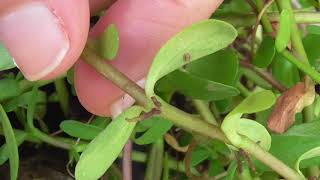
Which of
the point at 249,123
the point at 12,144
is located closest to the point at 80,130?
the point at 12,144

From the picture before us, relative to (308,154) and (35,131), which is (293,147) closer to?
(308,154)

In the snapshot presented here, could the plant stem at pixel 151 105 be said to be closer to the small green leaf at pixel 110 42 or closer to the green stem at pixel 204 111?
the small green leaf at pixel 110 42

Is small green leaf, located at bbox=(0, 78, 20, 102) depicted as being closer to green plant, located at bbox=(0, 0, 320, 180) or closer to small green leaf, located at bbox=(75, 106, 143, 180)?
green plant, located at bbox=(0, 0, 320, 180)

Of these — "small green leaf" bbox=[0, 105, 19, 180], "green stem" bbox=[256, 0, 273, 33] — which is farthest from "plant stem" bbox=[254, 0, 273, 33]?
"small green leaf" bbox=[0, 105, 19, 180]

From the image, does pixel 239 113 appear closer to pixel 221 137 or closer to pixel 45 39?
pixel 221 137

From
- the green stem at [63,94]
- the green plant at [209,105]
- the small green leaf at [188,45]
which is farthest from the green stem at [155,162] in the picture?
the small green leaf at [188,45]

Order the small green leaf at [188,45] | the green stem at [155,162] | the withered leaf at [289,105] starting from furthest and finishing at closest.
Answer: the green stem at [155,162], the withered leaf at [289,105], the small green leaf at [188,45]

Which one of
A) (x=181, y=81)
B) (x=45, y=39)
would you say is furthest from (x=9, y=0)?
(x=181, y=81)
